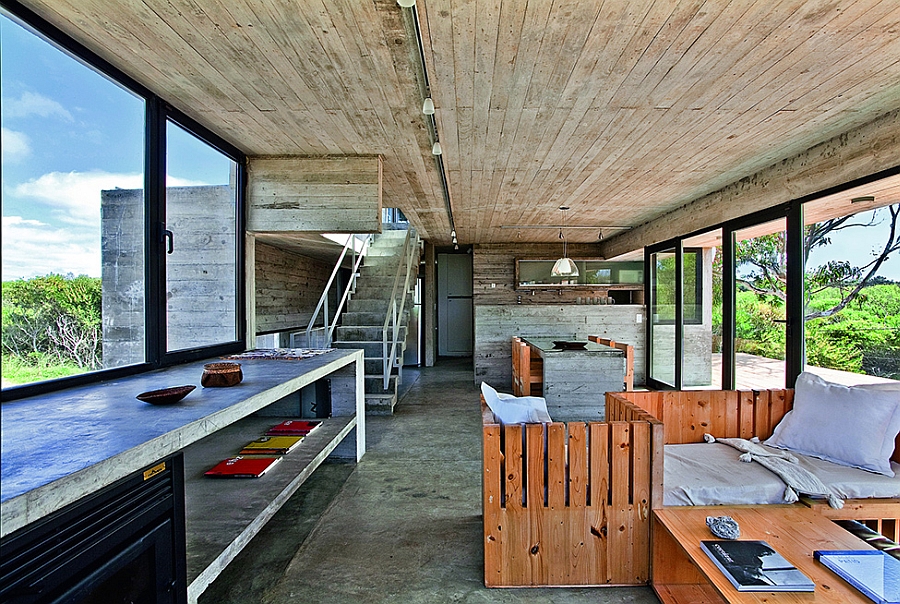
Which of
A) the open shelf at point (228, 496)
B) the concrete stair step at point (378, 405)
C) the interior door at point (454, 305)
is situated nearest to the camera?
the open shelf at point (228, 496)

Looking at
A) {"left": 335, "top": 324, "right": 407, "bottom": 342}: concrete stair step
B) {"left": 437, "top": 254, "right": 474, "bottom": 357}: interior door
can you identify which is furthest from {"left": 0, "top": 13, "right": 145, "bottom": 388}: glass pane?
{"left": 437, "top": 254, "right": 474, "bottom": 357}: interior door

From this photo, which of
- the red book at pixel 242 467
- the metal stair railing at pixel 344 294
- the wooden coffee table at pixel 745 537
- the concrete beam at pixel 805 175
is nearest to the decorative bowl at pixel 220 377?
the red book at pixel 242 467

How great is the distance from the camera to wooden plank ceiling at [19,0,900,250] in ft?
7.70

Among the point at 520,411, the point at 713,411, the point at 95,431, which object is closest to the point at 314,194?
the point at 520,411

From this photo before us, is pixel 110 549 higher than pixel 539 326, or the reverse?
pixel 539 326

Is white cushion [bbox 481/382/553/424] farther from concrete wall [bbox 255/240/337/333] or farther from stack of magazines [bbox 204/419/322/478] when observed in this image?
concrete wall [bbox 255/240/337/333]

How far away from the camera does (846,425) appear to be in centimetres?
296

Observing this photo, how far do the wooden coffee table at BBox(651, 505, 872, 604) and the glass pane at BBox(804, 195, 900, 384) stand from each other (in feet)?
6.46

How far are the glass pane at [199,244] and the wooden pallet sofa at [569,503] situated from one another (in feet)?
8.45

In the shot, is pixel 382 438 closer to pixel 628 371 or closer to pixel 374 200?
pixel 374 200

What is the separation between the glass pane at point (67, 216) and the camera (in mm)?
2338

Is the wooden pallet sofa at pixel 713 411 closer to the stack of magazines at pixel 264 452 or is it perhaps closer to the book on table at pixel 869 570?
the book on table at pixel 869 570

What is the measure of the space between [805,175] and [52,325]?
5.54 metres

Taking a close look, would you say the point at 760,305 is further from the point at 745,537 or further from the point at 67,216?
the point at 67,216
